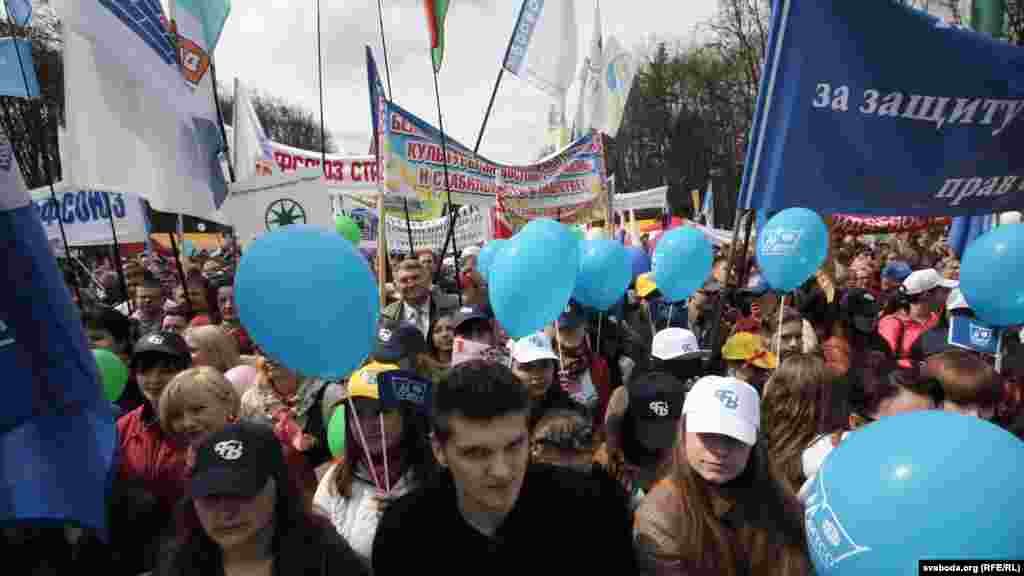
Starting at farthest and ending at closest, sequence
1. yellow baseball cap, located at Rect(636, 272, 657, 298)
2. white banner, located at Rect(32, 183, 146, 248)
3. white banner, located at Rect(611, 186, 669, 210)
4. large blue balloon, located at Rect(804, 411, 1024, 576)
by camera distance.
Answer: white banner, located at Rect(611, 186, 669, 210), white banner, located at Rect(32, 183, 146, 248), yellow baseball cap, located at Rect(636, 272, 657, 298), large blue balloon, located at Rect(804, 411, 1024, 576)

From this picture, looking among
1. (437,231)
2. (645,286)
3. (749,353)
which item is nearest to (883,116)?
(749,353)

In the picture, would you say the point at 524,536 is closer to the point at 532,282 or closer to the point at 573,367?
the point at 532,282

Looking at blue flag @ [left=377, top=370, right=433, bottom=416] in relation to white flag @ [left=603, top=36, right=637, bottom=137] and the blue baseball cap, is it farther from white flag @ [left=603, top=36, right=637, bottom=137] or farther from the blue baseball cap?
white flag @ [left=603, top=36, right=637, bottom=137]

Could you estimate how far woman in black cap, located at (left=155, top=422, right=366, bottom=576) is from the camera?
5.74ft

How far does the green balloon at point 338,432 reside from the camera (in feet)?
8.15

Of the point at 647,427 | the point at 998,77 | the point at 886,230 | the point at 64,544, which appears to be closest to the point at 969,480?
the point at 647,427

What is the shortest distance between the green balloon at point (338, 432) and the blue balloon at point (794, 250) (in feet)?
12.4

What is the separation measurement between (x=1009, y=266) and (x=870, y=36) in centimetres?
141

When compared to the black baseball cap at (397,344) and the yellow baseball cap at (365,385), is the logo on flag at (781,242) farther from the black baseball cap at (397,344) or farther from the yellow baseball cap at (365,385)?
the yellow baseball cap at (365,385)

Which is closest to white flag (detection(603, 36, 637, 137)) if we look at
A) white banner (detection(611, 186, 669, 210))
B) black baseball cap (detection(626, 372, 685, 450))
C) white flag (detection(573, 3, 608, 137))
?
white flag (detection(573, 3, 608, 137))

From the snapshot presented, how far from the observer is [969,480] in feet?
3.32

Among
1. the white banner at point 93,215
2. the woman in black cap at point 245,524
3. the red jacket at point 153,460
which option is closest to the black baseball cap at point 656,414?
the woman in black cap at point 245,524

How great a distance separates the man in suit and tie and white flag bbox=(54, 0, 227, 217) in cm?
145

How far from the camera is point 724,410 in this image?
190 centimetres
